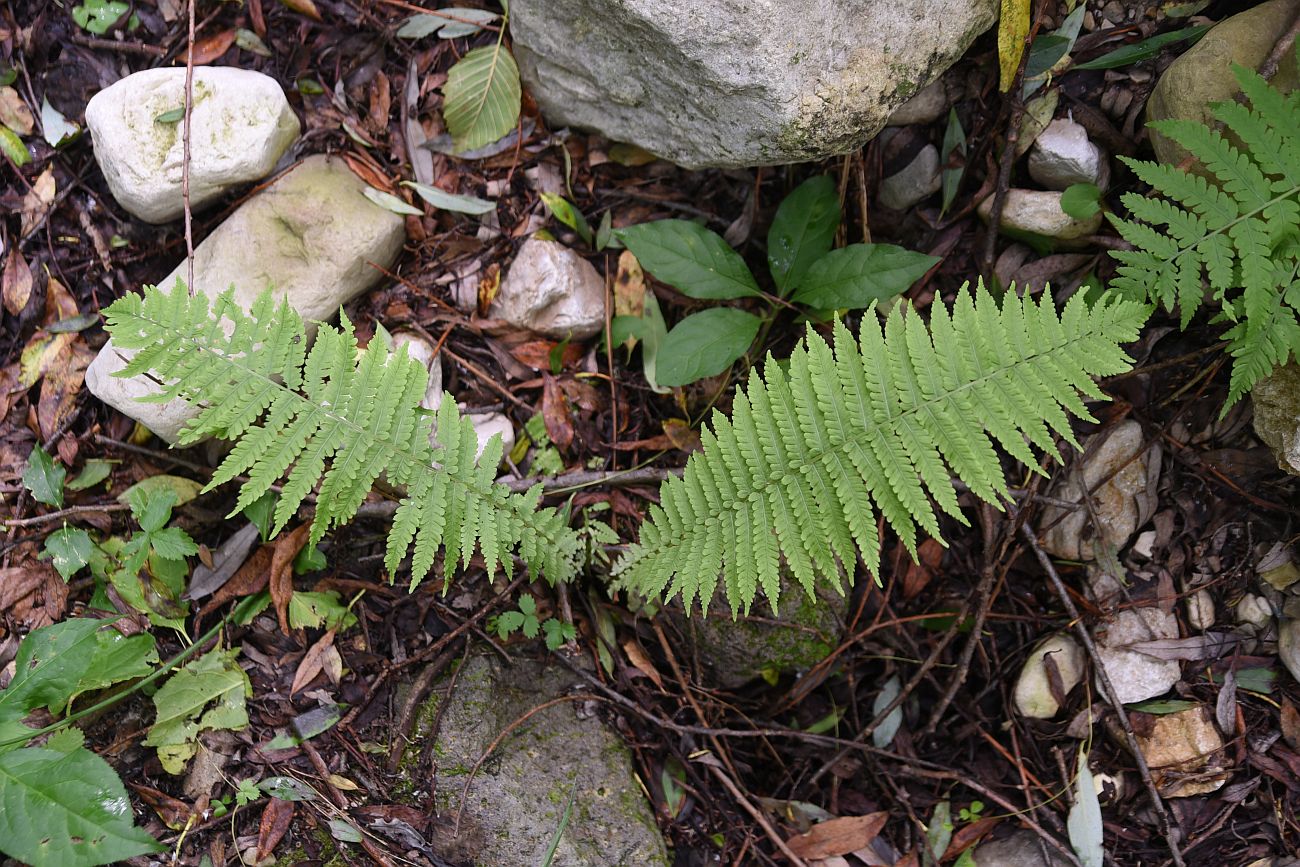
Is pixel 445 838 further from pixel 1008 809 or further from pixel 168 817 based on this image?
pixel 1008 809

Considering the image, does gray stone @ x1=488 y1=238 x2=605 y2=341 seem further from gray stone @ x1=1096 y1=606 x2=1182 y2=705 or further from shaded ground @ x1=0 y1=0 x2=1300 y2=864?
gray stone @ x1=1096 y1=606 x2=1182 y2=705

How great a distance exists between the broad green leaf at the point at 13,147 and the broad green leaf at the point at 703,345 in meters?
2.70

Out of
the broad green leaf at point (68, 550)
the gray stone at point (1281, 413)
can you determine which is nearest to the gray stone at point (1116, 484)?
the gray stone at point (1281, 413)

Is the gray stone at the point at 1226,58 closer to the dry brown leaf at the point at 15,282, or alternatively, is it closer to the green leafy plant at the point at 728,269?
the green leafy plant at the point at 728,269

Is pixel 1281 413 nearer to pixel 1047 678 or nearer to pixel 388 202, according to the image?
pixel 1047 678

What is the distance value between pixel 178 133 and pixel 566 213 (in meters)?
1.52

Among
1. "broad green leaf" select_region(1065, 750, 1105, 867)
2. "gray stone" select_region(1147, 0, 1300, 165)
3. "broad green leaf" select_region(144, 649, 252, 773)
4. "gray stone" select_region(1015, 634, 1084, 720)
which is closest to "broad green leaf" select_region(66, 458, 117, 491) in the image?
"broad green leaf" select_region(144, 649, 252, 773)

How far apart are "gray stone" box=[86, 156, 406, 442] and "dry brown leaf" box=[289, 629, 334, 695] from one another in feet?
3.17

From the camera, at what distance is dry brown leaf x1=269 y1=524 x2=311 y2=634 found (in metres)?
3.24

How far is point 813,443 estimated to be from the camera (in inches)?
106

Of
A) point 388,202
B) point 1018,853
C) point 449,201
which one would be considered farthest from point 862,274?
point 1018,853

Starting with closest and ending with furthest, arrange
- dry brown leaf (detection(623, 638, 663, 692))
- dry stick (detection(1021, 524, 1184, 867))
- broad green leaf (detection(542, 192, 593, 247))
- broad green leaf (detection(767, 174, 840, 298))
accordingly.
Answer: dry stick (detection(1021, 524, 1184, 867)) < broad green leaf (detection(767, 174, 840, 298)) < dry brown leaf (detection(623, 638, 663, 692)) < broad green leaf (detection(542, 192, 593, 247))

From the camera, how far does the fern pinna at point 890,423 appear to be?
8.35 ft

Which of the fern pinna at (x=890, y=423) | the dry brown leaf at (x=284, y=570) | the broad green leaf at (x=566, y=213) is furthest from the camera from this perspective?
the broad green leaf at (x=566, y=213)
